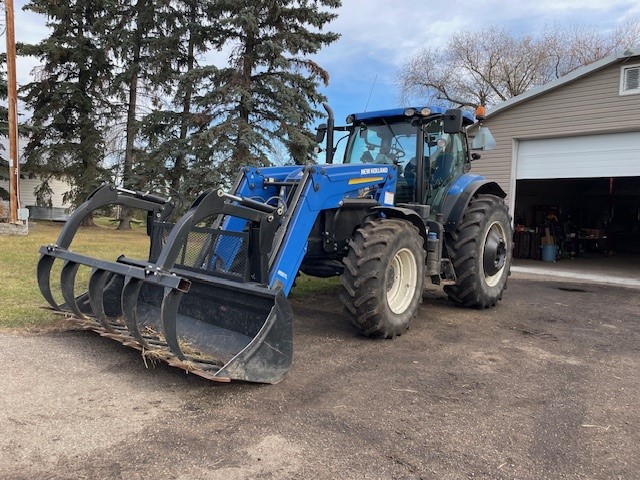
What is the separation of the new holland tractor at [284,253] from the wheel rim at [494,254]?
0.11ft

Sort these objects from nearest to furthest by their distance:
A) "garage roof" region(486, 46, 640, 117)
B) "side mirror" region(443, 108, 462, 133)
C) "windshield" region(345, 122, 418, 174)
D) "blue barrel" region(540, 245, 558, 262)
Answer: "side mirror" region(443, 108, 462, 133)
"windshield" region(345, 122, 418, 174)
"garage roof" region(486, 46, 640, 117)
"blue barrel" region(540, 245, 558, 262)

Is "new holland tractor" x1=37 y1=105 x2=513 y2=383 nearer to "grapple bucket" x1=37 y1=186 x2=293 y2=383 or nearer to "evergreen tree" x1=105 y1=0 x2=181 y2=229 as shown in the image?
"grapple bucket" x1=37 y1=186 x2=293 y2=383

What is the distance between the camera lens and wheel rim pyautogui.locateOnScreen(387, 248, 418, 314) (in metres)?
5.32

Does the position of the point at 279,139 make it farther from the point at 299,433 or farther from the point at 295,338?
the point at 299,433

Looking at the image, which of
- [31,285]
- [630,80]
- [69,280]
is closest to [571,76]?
[630,80]

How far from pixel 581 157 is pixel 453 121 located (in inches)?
304

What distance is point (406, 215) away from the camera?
5.51 metres

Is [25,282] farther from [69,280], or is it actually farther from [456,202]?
[456,202]

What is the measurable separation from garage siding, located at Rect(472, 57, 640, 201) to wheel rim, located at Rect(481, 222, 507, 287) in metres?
5.84

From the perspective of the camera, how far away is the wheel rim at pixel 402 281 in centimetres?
532

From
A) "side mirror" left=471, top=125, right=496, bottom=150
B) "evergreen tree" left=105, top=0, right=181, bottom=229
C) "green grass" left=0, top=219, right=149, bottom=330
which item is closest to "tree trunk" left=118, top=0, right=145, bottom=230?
"evergreen tree" left=105, top=0, right=181, bottom=229

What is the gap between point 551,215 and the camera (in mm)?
16812

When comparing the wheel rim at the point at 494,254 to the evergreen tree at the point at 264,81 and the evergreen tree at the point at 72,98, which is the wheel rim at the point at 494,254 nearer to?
the evergreen tree at the point at 264,81

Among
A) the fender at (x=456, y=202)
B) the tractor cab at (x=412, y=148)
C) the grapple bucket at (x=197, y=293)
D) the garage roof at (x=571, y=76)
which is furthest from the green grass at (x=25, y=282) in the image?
the garage roof at (x=571, y=76)
